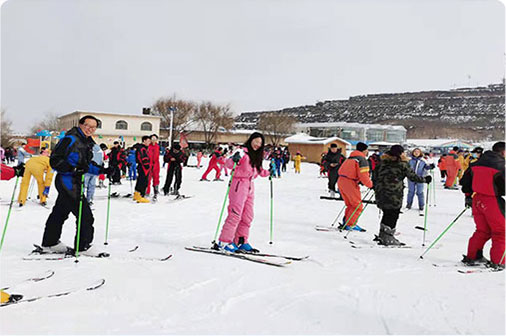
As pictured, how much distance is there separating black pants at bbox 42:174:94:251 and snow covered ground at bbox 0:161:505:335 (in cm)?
35

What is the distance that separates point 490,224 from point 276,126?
6037cm

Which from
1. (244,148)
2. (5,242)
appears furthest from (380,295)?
(5,242)

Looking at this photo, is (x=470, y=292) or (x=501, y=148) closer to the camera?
(x=470, y=292)

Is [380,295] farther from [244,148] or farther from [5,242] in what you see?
[5,242]

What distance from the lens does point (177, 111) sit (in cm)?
5319

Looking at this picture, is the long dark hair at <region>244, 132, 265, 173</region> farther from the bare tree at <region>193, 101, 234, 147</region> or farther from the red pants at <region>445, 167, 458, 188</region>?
the bare tree at <region>193, 101, 234, 147</region>

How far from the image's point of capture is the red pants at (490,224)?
4.39 m

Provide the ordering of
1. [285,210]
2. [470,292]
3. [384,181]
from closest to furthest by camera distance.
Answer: [470,292]
[384,181]
[285,210]

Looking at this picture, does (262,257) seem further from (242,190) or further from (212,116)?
(212,116)

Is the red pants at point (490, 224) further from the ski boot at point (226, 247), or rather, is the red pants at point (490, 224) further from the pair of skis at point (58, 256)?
the pair of skis at point (58, 256)

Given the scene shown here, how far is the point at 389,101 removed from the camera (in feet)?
518

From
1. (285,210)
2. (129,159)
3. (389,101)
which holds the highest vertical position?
(389,101)

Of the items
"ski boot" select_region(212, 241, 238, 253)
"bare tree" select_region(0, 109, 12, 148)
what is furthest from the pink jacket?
"bare tree" select_region(0, 109, 12, 148)

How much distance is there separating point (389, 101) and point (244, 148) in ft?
544
